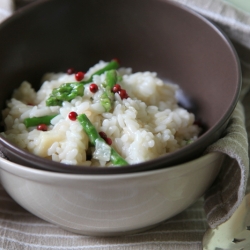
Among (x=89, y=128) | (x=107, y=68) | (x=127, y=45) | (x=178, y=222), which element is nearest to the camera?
(x=89, y=128)

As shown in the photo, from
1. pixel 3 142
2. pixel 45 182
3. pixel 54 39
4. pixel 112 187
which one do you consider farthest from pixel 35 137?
pixel 54 39

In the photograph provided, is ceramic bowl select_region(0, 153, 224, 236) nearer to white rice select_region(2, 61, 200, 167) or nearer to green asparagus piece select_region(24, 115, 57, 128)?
white rice select_region(2, 61, 200, 167)

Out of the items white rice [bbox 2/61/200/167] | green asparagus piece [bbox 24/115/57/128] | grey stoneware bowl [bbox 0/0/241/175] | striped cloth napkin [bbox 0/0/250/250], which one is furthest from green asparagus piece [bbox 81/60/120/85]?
striped cloth napkin [bbox 0/0/250/250]

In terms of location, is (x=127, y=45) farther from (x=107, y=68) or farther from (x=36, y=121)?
(x=36, y=121)

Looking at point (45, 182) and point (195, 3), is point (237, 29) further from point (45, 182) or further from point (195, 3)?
point (45, 182)

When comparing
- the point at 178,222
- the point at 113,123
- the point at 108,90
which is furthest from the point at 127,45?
the point at 178,222

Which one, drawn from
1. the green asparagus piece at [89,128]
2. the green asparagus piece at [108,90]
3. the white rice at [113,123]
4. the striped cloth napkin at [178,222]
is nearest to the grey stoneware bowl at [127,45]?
the white rice at [113,123]
